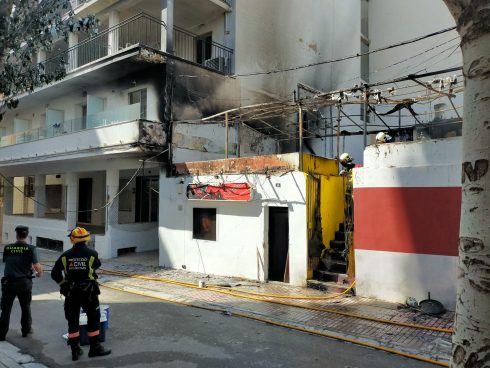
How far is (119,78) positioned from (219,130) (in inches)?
174

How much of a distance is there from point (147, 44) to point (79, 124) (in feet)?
14.2

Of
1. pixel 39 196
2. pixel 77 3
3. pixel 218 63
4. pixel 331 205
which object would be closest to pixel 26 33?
pixel 331 205

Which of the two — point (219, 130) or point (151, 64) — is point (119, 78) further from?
point (219, 130)

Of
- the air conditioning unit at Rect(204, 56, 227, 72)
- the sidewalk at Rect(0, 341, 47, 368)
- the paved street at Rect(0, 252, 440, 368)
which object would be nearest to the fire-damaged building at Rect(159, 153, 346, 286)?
the paved street at Rect(0, 252, 440, 368)

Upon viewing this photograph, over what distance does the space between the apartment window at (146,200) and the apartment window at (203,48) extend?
5.97m

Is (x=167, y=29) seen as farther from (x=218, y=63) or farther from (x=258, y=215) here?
(x=258, y=215)

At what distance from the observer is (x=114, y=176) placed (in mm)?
15539

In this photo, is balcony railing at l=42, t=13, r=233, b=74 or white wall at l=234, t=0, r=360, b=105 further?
white wall at l=234, t=0, r=360, b=105

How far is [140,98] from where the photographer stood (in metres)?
14.8

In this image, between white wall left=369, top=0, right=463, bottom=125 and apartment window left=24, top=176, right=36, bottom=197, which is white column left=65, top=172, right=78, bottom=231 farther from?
white wall left=369, top=0, right=463, bottom=125

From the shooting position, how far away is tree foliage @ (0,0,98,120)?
5.75 m

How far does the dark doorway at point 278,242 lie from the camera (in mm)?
10859

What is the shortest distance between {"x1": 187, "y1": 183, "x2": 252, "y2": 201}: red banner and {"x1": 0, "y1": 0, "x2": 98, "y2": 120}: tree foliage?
567 centimetres

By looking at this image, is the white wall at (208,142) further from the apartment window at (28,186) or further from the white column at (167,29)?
the apartment window at (28,186)
